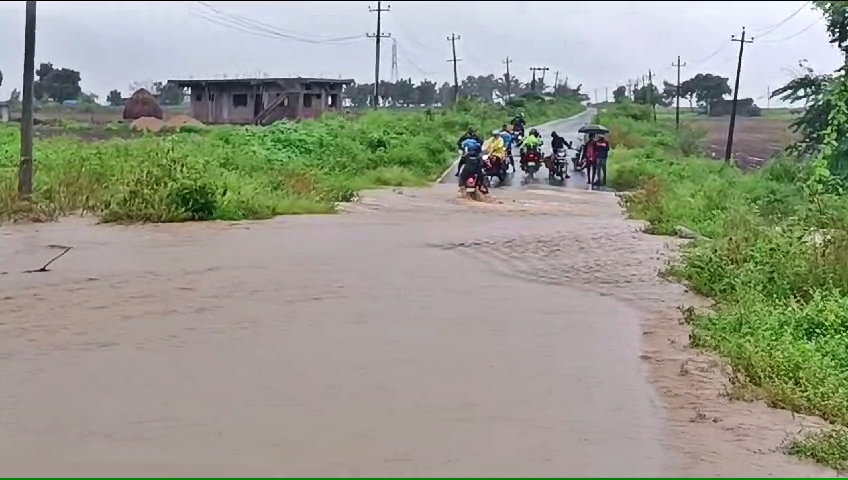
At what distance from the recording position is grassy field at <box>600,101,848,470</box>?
8078mm

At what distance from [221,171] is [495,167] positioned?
804 cm

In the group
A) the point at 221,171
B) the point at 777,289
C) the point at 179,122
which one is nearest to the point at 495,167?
the point at 221,171

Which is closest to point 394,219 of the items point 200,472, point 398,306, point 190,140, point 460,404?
point 398,306

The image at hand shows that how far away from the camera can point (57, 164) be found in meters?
21.6

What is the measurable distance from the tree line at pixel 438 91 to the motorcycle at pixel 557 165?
97.6 feet

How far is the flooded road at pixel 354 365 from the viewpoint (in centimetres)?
659

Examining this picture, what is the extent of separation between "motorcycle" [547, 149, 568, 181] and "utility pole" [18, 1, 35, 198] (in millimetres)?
15044

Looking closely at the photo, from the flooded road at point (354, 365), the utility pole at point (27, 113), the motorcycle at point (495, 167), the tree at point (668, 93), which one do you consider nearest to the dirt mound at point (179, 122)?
the motorcycle at point (495, 167)

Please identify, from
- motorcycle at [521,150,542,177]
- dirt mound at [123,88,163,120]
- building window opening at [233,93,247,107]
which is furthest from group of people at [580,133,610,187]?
dirt mound at [123,88,163,120]

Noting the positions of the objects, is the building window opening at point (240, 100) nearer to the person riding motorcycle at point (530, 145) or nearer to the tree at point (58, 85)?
the tree at point (58, 85)

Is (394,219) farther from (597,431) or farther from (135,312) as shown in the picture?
(597,431)

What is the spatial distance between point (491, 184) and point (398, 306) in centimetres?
1681

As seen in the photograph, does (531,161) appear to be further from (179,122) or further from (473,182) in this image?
(179,122)

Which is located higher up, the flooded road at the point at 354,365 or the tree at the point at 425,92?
the tree at the point at 425,92
